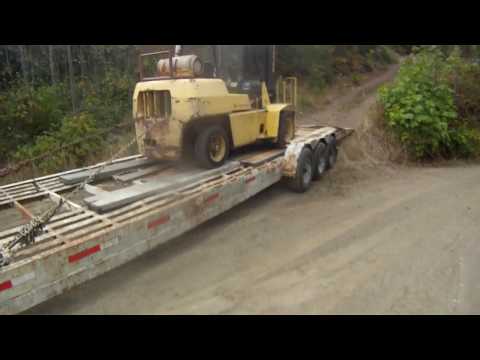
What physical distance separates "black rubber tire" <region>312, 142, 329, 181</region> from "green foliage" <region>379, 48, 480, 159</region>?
2649 mm

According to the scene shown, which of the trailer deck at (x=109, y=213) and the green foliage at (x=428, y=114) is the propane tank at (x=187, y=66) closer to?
the trailer deck at (x=109, y=213)

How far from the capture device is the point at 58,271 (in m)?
3.02

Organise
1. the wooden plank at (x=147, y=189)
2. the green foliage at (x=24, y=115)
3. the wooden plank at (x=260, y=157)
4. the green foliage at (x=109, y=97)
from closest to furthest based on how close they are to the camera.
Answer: the wooden plank at (x=147, y=189) < the wooden plank at (x=260, y=157) < the green foliage at (x=24, y=115) < the green foliage at (x=109, y=97)

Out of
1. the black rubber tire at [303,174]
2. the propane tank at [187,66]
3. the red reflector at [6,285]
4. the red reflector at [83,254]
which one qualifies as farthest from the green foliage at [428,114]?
the red reflector at [6,285]

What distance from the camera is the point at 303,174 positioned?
251 inches

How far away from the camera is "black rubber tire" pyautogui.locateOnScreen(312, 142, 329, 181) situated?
692cm

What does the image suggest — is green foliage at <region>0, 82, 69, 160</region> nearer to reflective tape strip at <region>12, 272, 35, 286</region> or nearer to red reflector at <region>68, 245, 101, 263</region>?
red reflector at <region>68, 245, 101, 263</region>

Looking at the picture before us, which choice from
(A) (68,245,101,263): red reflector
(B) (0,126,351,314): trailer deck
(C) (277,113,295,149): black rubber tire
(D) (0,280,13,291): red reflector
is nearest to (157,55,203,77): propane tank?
(B) (0,126,351,314): trailer deck

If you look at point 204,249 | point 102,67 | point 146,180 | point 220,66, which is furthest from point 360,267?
point 102,67

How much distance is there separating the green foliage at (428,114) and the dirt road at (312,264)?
265cm

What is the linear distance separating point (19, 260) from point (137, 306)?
1.13 m

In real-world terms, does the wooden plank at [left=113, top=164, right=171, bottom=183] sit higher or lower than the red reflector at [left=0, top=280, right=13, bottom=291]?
higher

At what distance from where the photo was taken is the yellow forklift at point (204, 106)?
195 inches

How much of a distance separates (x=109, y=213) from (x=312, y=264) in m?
2.41
